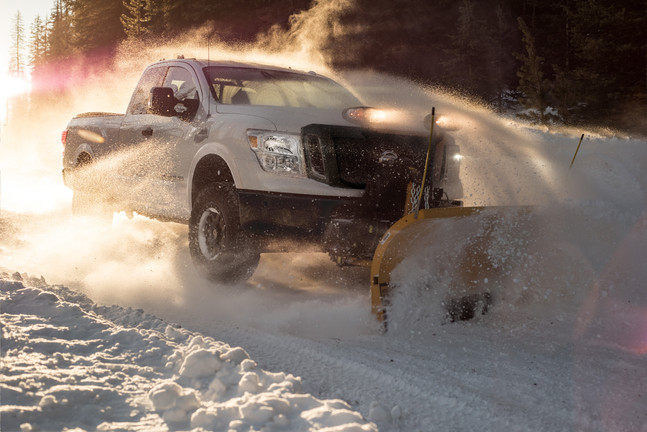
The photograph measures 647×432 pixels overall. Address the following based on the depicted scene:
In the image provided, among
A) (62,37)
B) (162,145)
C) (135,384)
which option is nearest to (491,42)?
(162,145)

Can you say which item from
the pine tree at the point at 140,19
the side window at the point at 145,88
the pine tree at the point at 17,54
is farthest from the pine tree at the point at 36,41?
the side window at the point at 145,88

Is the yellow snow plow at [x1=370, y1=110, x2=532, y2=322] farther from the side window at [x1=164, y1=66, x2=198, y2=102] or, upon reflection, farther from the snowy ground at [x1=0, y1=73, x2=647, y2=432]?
the side window at [x1=164, y1=66, x2=198, y2=102]

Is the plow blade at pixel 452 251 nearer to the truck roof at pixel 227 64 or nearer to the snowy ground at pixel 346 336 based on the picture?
the snowy ground at pixel 346 336

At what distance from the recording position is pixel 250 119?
17.2ft

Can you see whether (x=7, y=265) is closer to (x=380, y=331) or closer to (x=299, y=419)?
(x=380, y=331)

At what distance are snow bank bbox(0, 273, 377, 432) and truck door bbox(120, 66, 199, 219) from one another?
91.0 inches

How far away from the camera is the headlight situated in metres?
4.93

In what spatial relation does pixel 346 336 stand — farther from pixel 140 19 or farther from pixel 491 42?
pixel 140 19

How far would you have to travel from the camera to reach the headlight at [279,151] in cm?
493

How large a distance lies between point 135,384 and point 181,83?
403 cm

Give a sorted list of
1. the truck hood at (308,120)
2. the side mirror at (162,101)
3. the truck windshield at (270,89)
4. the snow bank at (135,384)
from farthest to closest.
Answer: the truck windshield at (270,89), the side mirror at (162,101), the truck hood at (308,120), the snow bank at (135,384)

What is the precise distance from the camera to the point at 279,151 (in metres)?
5.00

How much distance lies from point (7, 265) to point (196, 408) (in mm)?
4338

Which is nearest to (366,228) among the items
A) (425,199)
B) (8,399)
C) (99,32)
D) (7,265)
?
(425,199)
